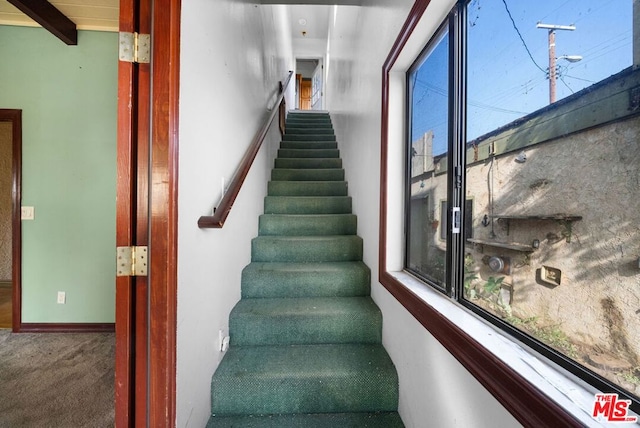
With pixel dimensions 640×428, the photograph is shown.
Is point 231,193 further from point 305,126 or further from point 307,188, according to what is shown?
point 305,126

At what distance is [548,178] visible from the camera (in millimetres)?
633

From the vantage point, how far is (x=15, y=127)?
2.19m

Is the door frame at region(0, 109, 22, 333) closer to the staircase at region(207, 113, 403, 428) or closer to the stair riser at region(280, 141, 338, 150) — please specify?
the staircase at region(207, 113, 403, 428)

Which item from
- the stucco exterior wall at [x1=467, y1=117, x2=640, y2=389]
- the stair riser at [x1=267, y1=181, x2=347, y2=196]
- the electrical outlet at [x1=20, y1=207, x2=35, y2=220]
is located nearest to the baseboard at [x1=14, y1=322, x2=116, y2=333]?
the electrical outlet at [x1=20, y1=207, x2=35, y2=220]

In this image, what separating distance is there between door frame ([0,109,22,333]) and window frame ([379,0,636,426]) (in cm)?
312

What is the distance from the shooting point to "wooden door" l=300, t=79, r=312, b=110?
8.48 meters

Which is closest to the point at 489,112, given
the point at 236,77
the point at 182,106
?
the point at 182,106

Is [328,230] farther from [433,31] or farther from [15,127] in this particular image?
[15,127]

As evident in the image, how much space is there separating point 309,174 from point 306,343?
199 centimetres

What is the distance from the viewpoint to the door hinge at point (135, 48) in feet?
2.86

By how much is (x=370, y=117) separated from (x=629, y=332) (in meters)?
1.74

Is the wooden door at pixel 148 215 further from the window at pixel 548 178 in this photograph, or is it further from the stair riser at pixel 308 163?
Result: the stair riser at pixel 308 163

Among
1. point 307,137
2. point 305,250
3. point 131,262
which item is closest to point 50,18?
point 131,262

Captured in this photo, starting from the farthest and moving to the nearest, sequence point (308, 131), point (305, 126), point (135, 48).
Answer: point (305, 126) < point (308, 131) < point (135, 48)
